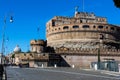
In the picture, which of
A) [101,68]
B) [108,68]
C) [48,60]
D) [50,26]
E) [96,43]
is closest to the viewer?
[108,68]

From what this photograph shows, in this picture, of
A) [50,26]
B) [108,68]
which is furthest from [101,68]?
[50,26]

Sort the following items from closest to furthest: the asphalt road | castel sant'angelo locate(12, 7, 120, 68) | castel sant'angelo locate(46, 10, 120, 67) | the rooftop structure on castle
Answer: the asphalt road < castel sant'angelo locate(12, 7, 120, 68) < castel sant'angelo locate(46, 10, 120, 67) < the rooftop structure on castle

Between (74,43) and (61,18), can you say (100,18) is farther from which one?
(74,43)

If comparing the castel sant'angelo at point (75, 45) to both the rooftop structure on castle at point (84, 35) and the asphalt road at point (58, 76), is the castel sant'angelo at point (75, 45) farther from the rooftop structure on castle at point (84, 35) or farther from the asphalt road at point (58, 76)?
the asphalt road at point (58, 76)

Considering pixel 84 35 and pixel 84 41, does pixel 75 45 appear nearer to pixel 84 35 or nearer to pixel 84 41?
pixel 84 41

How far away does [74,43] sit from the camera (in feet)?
302

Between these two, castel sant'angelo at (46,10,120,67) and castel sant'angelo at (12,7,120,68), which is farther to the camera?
castel sant'angelo at (46,10,120,67)

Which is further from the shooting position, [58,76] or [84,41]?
[84,41]

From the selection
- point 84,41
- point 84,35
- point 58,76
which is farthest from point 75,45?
Result: point 58,76

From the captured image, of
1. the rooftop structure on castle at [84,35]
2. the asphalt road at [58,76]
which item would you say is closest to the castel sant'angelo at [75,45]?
the rooftop structure on castle at [84,35]

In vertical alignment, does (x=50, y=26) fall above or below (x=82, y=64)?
above

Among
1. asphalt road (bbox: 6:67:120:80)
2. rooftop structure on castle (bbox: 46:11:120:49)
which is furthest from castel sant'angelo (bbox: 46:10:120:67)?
asphalt road (bbox: 6:67:120:80)

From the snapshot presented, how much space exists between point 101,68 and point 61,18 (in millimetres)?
49369

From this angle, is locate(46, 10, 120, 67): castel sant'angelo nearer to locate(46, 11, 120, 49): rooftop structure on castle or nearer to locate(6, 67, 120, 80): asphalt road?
locate(46, 11, 120, 49): rooftop structure on castle
